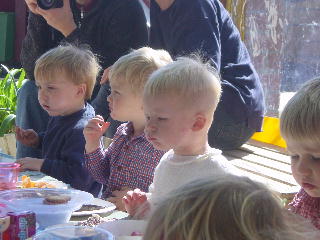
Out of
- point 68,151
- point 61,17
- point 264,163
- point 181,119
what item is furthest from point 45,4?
point 181,119

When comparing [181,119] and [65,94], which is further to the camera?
[65,94]

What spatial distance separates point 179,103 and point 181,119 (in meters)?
0.06

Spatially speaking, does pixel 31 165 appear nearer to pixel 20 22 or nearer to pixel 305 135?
pixel 305 135

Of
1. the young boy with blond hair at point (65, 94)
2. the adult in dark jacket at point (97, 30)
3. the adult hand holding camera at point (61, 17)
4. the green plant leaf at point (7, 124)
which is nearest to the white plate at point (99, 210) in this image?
the young boy with blond hair at point (65, 94)

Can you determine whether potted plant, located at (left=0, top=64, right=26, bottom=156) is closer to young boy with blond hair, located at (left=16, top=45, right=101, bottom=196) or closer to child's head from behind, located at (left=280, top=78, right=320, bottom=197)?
young boy with blond hair, located at (left=16, top=45, right=101, bottom=196)

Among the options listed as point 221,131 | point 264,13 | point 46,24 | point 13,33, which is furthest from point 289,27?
point 13,33

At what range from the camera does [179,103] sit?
216 cm

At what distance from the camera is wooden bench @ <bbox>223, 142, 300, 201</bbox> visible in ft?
9.79

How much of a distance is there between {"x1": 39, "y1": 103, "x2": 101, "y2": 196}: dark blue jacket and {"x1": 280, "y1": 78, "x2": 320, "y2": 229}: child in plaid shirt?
126 cm

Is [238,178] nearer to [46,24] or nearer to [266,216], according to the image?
[266,216]

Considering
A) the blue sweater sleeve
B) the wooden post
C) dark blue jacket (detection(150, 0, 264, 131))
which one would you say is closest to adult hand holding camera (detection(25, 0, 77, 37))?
dark blue jacket (detection(150, 0, 264, 131))

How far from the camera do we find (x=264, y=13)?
14.5ft

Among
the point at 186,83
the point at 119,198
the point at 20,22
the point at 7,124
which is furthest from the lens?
the point at 20,22

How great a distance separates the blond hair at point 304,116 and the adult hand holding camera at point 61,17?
7.52 feet
